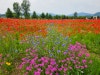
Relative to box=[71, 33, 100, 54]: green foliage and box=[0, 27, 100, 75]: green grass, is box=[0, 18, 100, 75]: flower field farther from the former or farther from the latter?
box=[71, 33, 100, 54]: green foliage

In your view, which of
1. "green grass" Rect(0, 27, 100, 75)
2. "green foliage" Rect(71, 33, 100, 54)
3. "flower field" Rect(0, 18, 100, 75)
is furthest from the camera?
"green foliage" Rect(71, 33, 100, 54)

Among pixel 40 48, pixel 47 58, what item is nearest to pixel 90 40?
pixel 40 48

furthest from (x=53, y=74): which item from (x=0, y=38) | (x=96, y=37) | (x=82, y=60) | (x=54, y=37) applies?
(x=96, y=37)

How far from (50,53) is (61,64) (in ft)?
1.18

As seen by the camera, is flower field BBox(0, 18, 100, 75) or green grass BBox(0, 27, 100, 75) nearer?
flower field BBox(0, 18, 100, 75)

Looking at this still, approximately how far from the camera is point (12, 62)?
19.0ft

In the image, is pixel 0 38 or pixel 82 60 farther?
pixel 0 38

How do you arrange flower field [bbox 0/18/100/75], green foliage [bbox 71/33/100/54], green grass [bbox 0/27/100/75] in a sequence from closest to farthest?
flower field [bbox 0/18/100/75] < green grass [bbox 0/27/100/75] < green foliage [bbox 71/33/100/54]

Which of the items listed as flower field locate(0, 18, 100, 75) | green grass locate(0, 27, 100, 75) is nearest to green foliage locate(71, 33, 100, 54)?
green grass locate(0, 27, 100, 75)

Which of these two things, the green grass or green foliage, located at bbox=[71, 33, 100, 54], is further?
green foliage, located at bbox=[71, 33, 100, 54]

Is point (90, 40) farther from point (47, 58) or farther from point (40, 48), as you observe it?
point (47, 58)

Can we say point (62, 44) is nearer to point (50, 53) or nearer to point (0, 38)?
point (50, 53)

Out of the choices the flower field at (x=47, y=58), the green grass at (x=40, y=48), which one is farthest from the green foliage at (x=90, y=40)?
the flower field at (x=47, y=58)

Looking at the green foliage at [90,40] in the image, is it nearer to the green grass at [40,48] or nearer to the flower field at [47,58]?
the green grass at [40,48]
